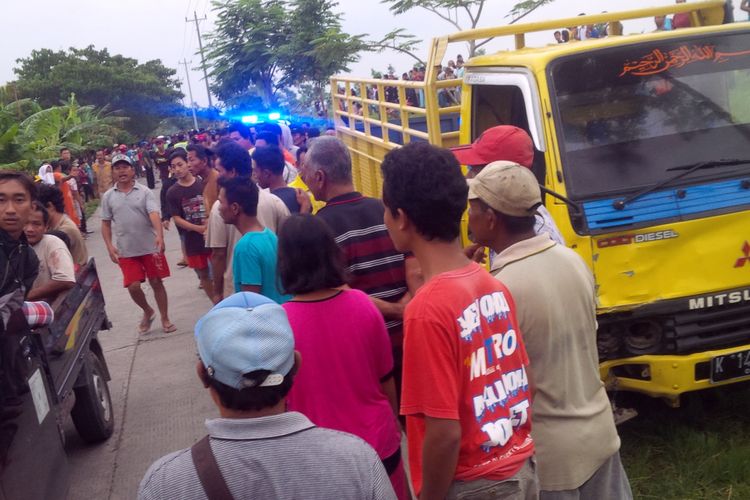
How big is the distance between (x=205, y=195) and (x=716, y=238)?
4862mm

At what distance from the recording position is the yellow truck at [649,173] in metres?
3.91

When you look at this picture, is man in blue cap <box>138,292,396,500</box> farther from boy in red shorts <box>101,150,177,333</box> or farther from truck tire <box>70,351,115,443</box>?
boy in red shorts <box>101,150,177,333</box>

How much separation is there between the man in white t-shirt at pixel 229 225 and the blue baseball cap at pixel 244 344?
301 cm

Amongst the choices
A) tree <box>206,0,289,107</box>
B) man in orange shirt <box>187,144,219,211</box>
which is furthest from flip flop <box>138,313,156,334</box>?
tree <box>206,0,289,107</box>

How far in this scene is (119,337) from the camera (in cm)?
862

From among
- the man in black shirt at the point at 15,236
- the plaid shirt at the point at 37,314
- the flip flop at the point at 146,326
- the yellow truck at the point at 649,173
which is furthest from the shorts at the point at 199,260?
the plaid shirt at the point at 37,314

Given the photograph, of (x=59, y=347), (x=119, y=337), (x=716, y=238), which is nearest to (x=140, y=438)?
(x=59, y=347)

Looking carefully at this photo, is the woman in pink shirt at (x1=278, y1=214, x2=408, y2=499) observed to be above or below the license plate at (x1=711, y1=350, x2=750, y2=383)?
above

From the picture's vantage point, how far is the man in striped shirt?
3.51 metres

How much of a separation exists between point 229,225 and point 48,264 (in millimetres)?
1226

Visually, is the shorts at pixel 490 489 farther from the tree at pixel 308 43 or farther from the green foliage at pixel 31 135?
the tree at pixel 308 43

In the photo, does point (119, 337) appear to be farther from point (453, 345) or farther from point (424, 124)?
point (453, 345)

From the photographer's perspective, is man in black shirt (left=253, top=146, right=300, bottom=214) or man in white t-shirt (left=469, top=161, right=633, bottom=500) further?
man in black shirt (left=253, top=146, right=300, bottom=214)

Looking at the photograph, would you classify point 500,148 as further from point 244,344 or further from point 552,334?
point 244,344
